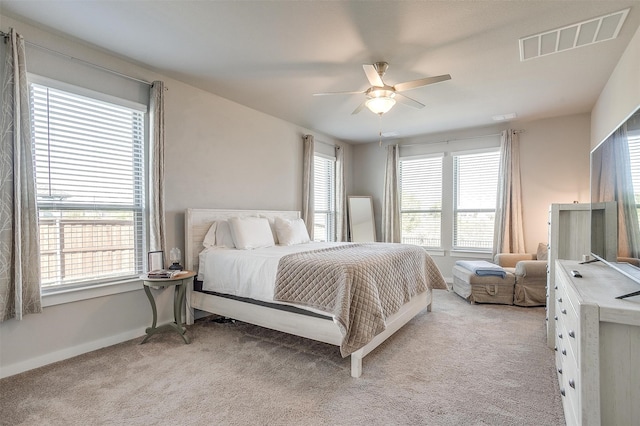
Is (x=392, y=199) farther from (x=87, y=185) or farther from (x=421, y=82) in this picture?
(x=87, y=185)

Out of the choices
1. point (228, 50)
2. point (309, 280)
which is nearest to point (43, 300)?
point (309, 280)

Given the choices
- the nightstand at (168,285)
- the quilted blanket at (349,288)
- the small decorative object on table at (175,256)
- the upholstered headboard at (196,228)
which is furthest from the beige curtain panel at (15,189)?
the quilted blanket at (349,288)

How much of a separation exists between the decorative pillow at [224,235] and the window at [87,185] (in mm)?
789

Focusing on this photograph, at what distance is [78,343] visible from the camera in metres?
2.75

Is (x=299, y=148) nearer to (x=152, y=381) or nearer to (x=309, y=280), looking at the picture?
(x=309, y=280)

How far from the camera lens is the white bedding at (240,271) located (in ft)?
9.26

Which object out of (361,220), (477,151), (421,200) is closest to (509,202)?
(477,151)

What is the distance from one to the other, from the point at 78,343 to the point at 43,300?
50cm

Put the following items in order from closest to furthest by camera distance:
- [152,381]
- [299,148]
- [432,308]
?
[152,381], [432,308], [299,148]

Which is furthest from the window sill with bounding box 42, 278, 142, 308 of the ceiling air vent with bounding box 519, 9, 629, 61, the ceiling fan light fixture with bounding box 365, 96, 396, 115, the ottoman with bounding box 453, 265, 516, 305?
the ceiling air vent with bounding box 519, 9, 629, 61

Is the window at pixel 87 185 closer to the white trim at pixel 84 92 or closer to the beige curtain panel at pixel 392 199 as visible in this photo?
the white trim at pixel 84 92

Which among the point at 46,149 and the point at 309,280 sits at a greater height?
the point at 46,149

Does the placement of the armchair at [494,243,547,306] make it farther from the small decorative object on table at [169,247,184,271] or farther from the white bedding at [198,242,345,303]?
the small decorative object on table at [169,247,184,271]

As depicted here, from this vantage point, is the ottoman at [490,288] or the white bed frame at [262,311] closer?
the white bed frame at [262,311]
